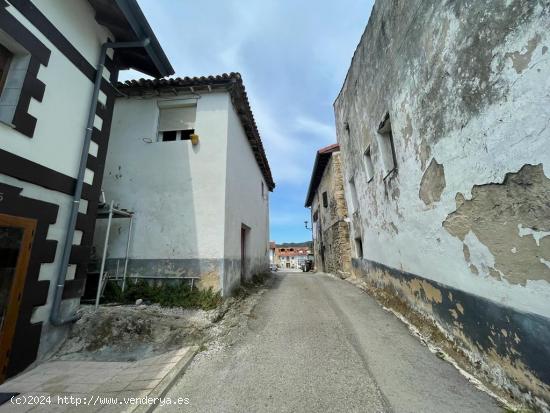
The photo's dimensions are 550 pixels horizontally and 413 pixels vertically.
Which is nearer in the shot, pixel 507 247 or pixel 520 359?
pixel 520 359

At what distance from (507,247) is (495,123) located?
1236 mm

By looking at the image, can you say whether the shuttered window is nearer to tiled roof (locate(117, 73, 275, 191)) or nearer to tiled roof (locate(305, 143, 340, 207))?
tiled roof (locate(117, 73, 275, 191))

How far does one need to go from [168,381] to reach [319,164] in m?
12.5

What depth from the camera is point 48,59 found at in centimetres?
356

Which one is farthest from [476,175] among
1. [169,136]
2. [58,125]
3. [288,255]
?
[288,255]

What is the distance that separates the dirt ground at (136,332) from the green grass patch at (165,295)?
9.1 inches

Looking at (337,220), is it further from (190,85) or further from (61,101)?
(61,101)

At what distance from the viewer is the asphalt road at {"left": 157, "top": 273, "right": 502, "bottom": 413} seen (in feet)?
7.72

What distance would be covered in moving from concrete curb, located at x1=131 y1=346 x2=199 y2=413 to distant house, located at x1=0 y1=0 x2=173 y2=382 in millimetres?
1786

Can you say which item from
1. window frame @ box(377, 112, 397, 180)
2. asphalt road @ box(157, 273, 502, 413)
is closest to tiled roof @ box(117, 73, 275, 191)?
window frame @ box(377, 112, 397, 180)

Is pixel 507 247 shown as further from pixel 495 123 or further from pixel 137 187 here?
pixel 137 187

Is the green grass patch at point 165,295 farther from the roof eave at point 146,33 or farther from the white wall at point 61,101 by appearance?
the roof eave at point 146,33

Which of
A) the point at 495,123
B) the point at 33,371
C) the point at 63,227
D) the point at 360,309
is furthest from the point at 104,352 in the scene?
the point at 495,123

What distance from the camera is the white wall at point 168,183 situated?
5410mm
